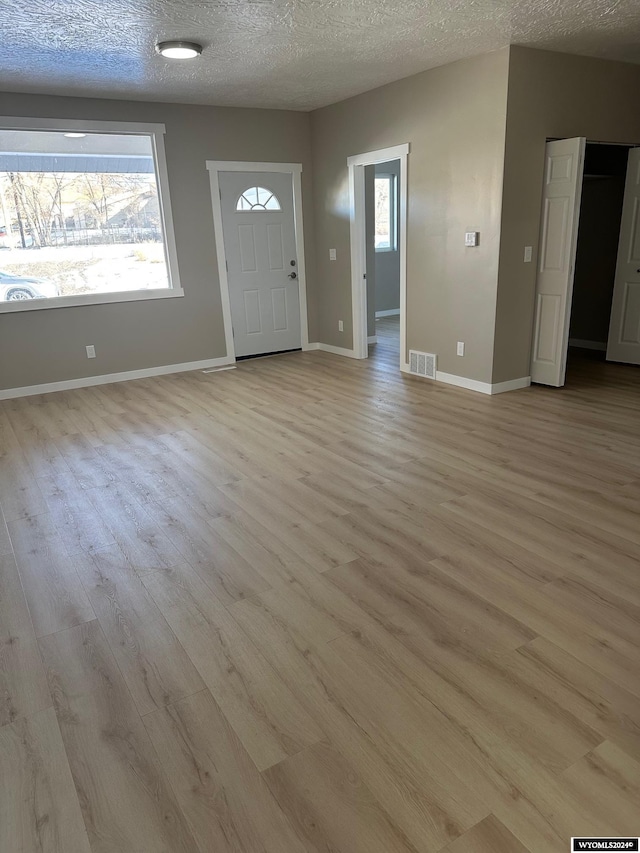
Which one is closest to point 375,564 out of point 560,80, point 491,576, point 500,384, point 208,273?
point 491,576

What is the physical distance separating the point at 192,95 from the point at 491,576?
5.29 m

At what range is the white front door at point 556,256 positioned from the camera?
4.63 meters

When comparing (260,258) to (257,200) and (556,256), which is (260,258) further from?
(556,256)

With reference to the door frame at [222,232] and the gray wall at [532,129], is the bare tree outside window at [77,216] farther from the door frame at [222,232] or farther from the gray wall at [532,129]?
the gray wall at [532,129]

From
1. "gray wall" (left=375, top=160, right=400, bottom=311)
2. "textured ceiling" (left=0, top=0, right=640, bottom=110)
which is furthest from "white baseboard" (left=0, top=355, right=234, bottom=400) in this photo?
"gray wall" (left=375, top=160, right=400, bottom=311)

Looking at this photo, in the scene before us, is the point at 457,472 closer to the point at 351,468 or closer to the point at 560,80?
the point at 351,468

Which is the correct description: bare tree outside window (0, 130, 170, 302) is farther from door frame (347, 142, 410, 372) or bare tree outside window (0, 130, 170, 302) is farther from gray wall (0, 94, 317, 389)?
door frame (347, 142, 410, 372)

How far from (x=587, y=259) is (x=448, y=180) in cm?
256

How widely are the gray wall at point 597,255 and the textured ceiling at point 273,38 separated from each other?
1.68 meters

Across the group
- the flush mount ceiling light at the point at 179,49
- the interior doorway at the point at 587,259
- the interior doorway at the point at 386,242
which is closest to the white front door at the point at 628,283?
the interior doorway at the point at 587,259

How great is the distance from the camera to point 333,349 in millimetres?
7172

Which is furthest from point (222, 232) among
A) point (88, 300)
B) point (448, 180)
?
point (448, 180)

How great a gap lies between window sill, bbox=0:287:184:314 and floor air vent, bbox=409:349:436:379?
2623 millimetres

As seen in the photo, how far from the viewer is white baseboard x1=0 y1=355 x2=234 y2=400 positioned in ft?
18.5
